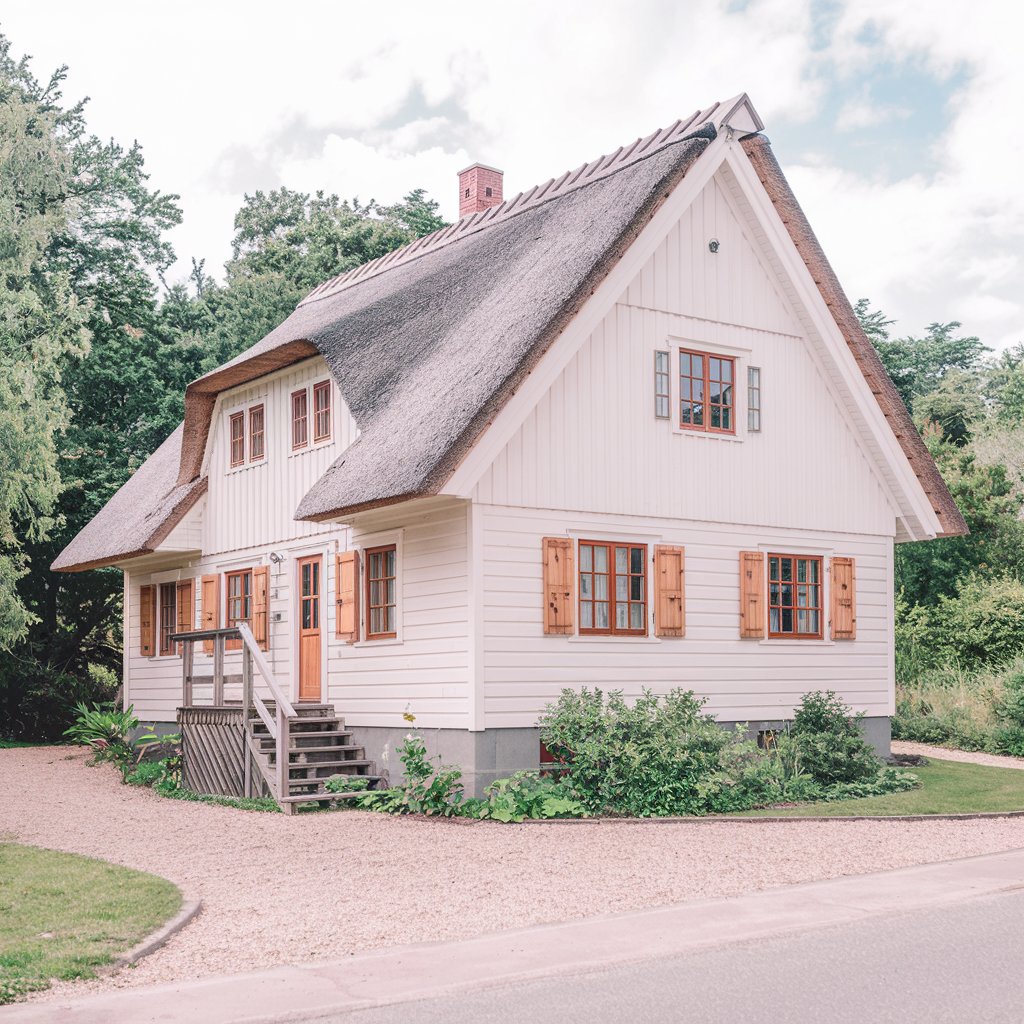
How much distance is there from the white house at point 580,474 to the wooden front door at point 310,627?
49 mm

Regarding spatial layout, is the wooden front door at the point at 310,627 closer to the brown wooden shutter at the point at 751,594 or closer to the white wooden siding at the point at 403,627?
the white wooden siding at the point at 403,627

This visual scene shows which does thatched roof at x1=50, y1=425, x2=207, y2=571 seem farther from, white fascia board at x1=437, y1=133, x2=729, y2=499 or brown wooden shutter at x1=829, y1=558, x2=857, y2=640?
brown wooden shutter at x1=829, y1=558, x2=857, y2=640

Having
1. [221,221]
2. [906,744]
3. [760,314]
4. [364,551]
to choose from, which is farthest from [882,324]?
[364,551]

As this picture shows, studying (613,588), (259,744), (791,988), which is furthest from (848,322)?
(791,988)

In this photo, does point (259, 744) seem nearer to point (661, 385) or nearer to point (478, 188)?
point (661, 385)

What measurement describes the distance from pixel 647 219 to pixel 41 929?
452 inches

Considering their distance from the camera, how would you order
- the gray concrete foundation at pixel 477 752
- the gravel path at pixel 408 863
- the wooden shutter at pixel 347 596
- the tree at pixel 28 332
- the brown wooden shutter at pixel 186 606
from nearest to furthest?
1. the gravel path at pixel 408 863
2. the gray concrete foundation at pixel 477 752
3. the wooden shutter at pixel 347 596
4. the brown wooden shutter at pixel 186 606
5. the tree at pixel 28 332

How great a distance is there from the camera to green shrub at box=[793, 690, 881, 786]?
17188mm

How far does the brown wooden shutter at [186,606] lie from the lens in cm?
2270

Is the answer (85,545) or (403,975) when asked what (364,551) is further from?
(403,975)

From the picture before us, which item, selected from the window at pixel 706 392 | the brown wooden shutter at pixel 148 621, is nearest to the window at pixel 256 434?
the brown wooden shutter at pixel 148 621

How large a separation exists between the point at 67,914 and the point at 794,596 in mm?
12172

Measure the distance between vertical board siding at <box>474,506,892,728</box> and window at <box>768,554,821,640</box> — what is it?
0.62 feet

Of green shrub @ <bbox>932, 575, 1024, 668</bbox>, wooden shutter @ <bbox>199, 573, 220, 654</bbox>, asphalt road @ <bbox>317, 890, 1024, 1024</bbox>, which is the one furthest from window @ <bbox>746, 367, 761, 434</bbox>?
asphalt road @ <bbox>317, 890, 1024, 1024</bbox>
